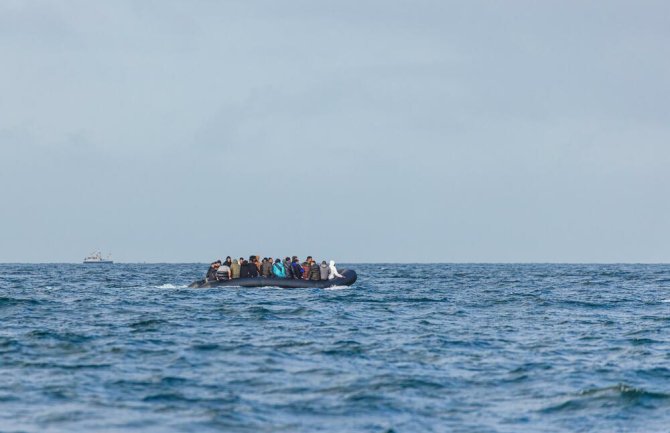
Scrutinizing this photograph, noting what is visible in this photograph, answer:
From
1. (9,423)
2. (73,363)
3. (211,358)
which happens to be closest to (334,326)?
(211,358)

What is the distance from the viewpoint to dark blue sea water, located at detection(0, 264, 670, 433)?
50.3 feet

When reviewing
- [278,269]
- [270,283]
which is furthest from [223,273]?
[278,269]

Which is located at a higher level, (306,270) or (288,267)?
(288,267)

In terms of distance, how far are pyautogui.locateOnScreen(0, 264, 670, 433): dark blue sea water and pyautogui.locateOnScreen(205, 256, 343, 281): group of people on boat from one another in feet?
46.8

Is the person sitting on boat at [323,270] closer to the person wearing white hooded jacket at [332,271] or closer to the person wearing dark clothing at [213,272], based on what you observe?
the person wearing white hooded jacket at [332,271]

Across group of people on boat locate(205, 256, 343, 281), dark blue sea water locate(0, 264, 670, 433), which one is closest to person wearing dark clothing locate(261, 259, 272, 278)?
group of people on boat locate(205, 256, 343, 281)

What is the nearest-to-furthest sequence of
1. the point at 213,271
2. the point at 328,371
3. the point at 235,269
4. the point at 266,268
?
the point at 328,371, the point at 235,269, the point at 213,271, the point at 266,268

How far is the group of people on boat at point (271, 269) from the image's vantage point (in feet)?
165

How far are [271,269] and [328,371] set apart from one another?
102 ft

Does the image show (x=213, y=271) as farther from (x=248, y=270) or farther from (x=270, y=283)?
(x=270, y=283)

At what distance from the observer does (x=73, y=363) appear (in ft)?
67.7

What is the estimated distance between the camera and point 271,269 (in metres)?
50.8

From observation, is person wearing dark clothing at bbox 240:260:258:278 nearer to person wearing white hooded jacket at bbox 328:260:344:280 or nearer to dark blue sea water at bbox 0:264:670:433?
person wearing white hooded jacket at bbox 328:260:344:280

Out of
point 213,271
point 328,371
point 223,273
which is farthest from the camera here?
point 213,271
